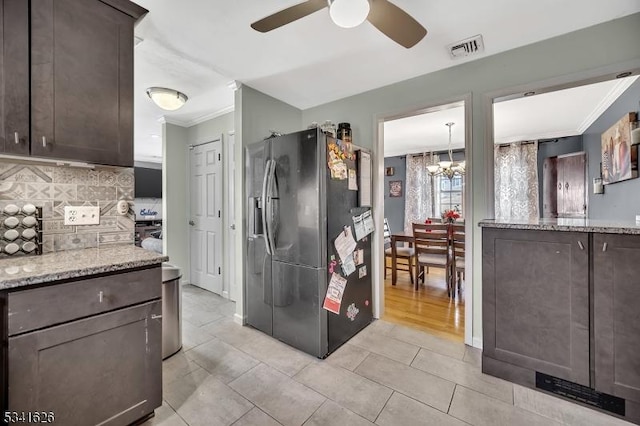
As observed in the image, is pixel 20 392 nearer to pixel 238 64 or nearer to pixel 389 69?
pixel 238 64

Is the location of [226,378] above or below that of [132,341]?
below

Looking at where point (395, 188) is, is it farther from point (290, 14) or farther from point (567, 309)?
point (290, 14)

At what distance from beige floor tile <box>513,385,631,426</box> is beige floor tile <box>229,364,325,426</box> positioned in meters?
1.22

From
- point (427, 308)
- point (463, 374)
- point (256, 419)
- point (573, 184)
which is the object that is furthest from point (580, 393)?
point (573, 184)

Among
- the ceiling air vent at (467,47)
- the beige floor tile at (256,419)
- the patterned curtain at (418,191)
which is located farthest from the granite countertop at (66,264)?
the patterned curtain at (418,191)

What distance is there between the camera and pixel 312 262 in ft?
6.85

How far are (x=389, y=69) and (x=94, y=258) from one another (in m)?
2.56

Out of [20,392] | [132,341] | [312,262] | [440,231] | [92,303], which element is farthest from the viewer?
[440,231]

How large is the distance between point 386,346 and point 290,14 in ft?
8.04

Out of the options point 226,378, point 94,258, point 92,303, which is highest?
point 94,258

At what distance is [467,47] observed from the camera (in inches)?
80.3

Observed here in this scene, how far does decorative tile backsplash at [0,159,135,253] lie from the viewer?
147 cm

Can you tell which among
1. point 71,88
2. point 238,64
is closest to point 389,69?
point 238,64

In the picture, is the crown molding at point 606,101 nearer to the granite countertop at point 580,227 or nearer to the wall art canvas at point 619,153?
the wall art canvas at point 619,153
